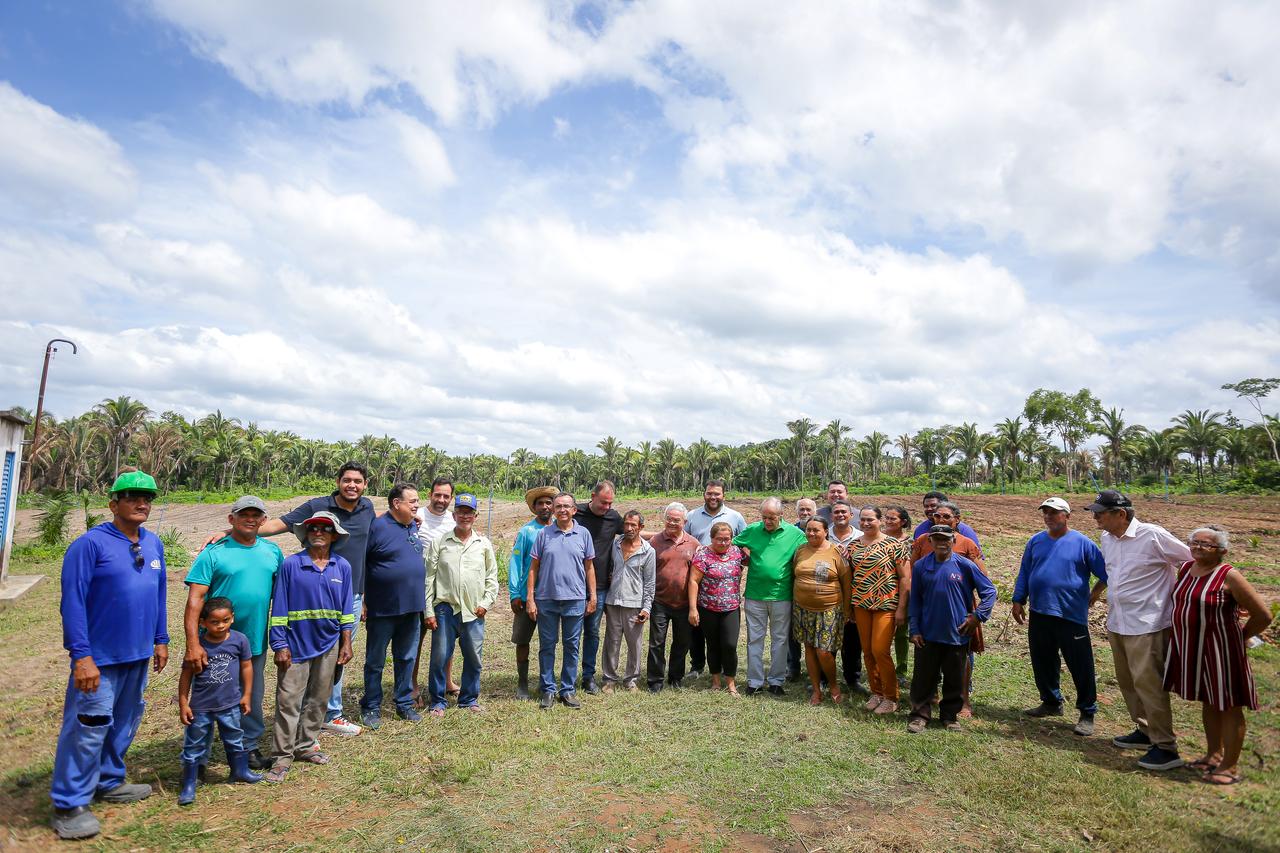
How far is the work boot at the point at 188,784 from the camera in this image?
3.83 meters

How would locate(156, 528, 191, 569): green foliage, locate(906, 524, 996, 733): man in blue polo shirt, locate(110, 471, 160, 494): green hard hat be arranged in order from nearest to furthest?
1. locate(110, 471, 160, 494): green hard hat
2. locate(906, 524, 996, 733): man in blue polo shirt
3. locate(156, 528, 191, 569): green foliage

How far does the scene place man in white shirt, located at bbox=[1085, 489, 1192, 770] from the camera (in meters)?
4.64

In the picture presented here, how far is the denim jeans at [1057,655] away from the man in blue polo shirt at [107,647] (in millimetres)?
6637

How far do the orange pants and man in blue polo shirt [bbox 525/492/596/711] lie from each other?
256 cm

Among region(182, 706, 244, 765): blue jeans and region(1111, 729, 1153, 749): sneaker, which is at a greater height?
region(182, 706, 244, 765): blue jeans

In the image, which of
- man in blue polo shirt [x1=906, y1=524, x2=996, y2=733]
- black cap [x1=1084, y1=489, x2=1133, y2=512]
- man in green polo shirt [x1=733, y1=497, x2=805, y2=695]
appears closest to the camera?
black cap [x1=1084, y1=489, x2=1133, y2=512]

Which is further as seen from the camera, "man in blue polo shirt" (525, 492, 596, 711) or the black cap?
"man in blue polo shirt" (525, 492, 596, 711)

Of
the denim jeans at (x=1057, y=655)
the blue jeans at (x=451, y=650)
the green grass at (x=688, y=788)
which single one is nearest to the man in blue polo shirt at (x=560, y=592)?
the green grass at (x=688, y=788)

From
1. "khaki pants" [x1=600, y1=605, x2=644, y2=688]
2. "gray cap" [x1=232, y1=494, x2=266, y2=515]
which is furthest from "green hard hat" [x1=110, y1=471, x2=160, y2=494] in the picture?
"khaki pants" [x1=600, y1=605, x2=644, y2=688]

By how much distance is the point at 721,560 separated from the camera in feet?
20.6

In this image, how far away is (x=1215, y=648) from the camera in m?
4.32

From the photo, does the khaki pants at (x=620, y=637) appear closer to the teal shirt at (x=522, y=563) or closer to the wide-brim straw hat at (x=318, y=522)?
the teal shirt at (x=522, y=563)

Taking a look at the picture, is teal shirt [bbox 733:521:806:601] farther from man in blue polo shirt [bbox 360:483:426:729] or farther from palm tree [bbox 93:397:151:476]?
palm tree [bbox 93:397:151:476]

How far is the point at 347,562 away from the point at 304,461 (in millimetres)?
64955
